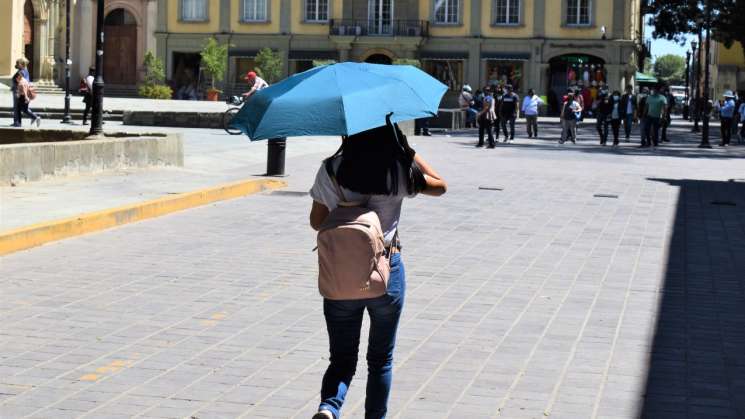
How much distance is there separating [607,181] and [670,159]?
8150 mm

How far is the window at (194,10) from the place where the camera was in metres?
67.4

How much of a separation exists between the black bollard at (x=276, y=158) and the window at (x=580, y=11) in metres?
46.0

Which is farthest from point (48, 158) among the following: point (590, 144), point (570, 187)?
point (590, 144)

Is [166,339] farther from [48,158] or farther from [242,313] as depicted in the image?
[48,158]

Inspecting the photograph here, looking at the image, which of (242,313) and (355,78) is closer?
(355,78)

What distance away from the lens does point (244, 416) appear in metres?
6.09

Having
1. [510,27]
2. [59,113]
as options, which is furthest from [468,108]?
[510,27]

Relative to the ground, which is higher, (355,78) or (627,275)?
(355,78)

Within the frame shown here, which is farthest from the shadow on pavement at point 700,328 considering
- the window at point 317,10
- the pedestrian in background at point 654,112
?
the window at point 317,10

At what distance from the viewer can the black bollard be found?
1914 centimetres

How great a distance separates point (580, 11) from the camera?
63.4 m

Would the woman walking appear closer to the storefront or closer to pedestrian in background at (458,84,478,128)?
pedestrian in background at (458,84,478,128)

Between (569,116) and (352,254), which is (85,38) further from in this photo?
(352,254)

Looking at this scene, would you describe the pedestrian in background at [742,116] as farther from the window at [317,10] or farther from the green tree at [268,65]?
the window at [317,10]
